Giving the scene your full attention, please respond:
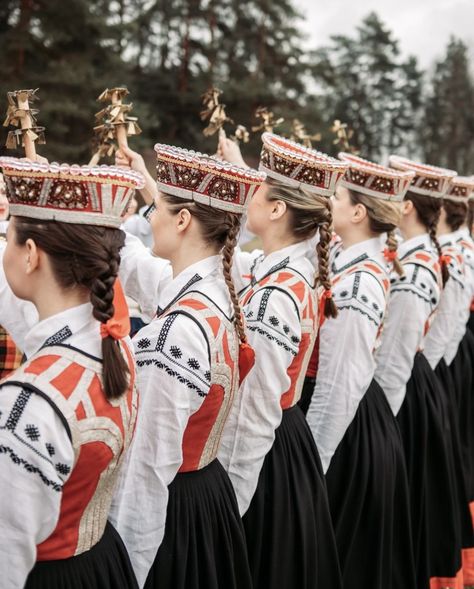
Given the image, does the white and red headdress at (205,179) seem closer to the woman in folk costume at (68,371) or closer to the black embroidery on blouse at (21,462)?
the woman in folk costume at (68,371)

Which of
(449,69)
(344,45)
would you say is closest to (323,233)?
(344,45)

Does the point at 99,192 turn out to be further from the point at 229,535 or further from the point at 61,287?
the point at 229,535

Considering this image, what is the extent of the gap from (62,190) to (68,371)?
0.40 metres

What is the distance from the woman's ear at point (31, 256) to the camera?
156 cm

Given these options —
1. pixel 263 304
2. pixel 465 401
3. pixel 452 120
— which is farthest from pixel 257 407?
pixel 452 120

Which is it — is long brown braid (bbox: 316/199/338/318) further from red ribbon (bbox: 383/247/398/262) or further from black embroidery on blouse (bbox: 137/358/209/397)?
black embroidery on blouse (bbox: 137/358/209/397)

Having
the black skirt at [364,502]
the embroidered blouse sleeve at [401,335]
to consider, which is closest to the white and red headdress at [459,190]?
the embroidered blouse sleeve at [401,335]

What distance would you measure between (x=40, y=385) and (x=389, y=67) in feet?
121

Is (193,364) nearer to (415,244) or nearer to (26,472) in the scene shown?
(26,472)

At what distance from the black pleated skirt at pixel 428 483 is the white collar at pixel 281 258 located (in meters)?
1.48

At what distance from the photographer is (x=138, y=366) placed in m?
1.94

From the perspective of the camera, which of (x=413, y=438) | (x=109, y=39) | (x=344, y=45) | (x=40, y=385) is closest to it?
(x=40, y=385)

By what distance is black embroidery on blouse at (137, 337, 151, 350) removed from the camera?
1.93 metres

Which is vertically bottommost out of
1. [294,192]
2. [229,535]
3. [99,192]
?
[229,535]
